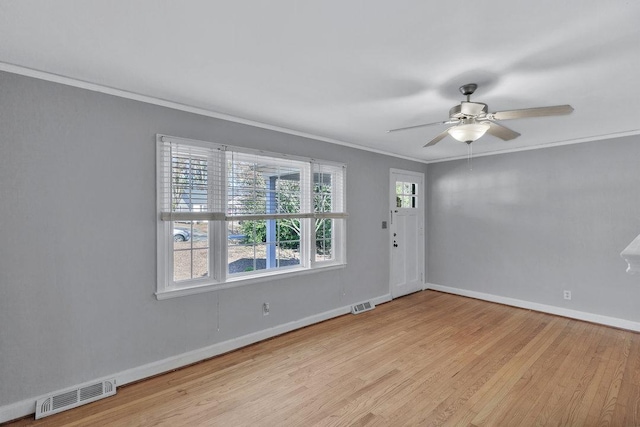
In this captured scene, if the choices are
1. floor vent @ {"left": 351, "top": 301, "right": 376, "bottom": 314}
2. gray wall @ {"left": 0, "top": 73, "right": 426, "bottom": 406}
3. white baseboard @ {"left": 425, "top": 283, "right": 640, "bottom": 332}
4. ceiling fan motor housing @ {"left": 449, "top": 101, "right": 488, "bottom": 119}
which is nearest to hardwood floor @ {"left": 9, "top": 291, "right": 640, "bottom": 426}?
white baseboard @ {"left": 425, "top": 283, "right": 640, "bottom": 332}

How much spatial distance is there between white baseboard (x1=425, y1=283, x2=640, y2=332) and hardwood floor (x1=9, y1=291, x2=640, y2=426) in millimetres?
185

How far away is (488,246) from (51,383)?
18.0 ft

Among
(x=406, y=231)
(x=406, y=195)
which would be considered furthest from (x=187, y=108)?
(x=406, y=231)

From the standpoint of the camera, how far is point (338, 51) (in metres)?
1.90

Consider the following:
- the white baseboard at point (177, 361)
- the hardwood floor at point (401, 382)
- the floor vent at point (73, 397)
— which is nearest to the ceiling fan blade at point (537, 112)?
the hardwood floor at point (401, 382)

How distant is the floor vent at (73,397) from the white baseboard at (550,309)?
16.3 ft

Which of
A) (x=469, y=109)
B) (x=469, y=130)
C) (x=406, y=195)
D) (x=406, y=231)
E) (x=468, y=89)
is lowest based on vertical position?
(x=406, y=231)

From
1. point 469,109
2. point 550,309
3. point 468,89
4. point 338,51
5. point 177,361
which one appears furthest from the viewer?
point 550,309

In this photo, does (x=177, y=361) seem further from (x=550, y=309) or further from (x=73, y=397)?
(x=550, y=309)

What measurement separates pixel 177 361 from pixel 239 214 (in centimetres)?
147

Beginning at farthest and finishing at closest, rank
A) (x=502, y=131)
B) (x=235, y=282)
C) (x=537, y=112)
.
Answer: (x=235, y=282)
(x=502, y=131)
(x=537, y=112)

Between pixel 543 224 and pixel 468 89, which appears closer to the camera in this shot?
pixel 468 89

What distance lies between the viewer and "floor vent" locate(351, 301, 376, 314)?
4.33m

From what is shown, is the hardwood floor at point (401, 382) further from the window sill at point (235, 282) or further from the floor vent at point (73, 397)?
the window sill at point (235, 282)
